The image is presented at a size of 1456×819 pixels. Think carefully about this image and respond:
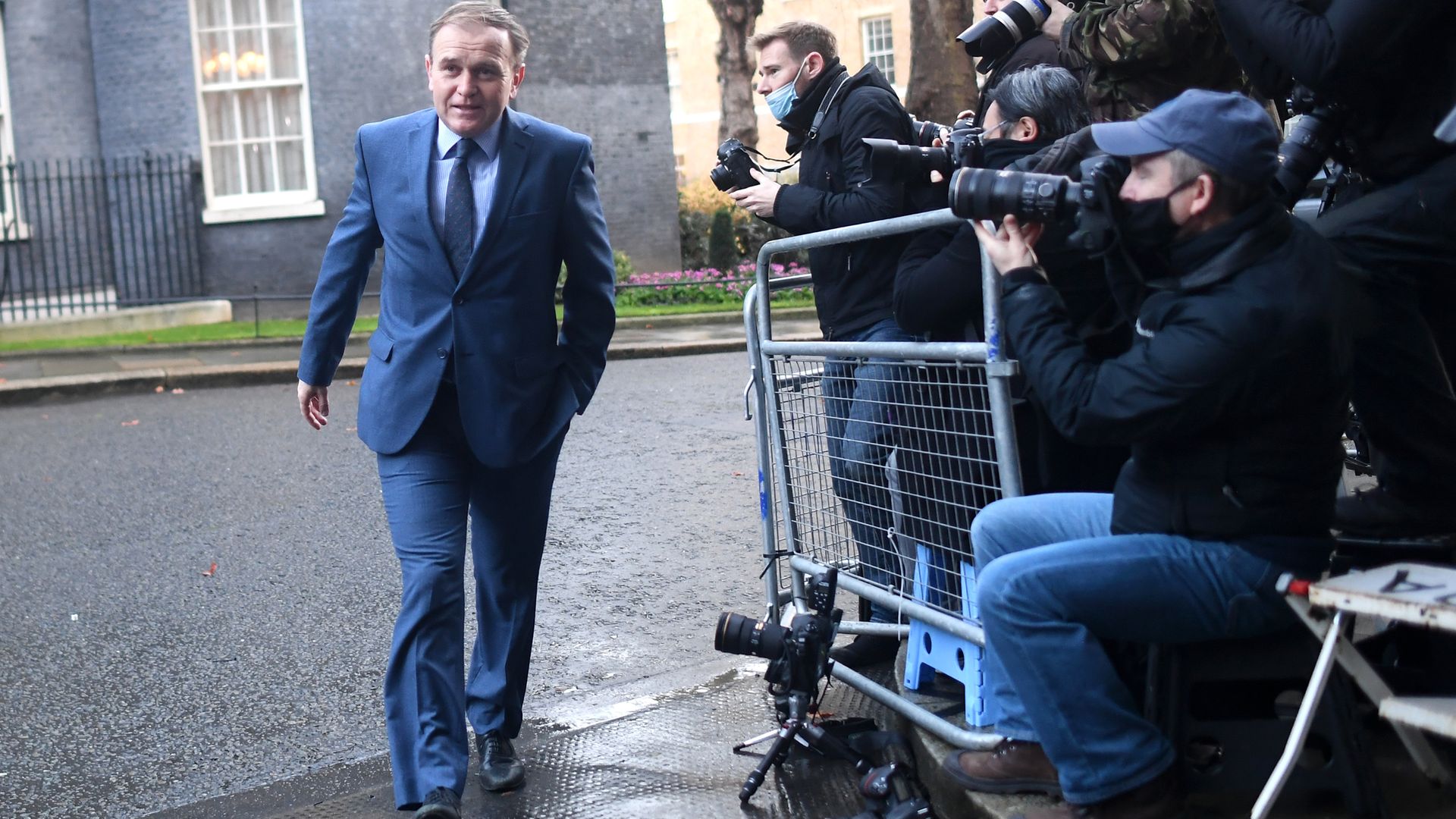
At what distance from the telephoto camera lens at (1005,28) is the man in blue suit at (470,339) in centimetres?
136

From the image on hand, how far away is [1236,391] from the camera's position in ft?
8.86

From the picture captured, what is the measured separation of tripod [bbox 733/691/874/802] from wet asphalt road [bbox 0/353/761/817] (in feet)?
3.69

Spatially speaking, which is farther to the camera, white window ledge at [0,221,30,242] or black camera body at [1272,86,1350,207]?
white window ledge at [0,221,30,242]

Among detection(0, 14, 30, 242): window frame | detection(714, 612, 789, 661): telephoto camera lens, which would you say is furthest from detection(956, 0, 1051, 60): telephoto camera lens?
detection(0, 14, 30, 242): window frame

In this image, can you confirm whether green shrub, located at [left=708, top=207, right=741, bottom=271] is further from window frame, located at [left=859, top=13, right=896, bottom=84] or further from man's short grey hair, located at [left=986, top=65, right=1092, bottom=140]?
man's short grey hair, located at [left=986, top=65, right=1092, bottom=140]

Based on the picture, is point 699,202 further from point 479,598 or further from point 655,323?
point 479,598

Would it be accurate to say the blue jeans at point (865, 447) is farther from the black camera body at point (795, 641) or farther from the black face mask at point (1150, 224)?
the black face mask at point (1150, 224)

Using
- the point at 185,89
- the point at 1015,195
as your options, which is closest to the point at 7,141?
the point at 185,89

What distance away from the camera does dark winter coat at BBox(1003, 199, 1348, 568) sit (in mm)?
2697

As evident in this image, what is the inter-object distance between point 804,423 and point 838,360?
288 mm

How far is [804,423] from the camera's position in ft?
14.2

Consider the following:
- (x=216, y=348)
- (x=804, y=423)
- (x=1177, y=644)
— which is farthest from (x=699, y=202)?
(x=1177, y=644)

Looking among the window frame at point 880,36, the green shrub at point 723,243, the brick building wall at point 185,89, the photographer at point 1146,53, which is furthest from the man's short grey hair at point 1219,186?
the window frame at point 880,36

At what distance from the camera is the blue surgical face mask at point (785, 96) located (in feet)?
16.5
